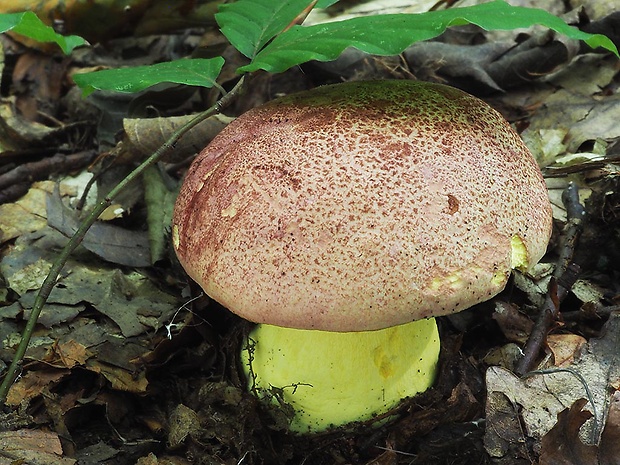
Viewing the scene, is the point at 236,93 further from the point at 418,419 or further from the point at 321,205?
the point at 418,419

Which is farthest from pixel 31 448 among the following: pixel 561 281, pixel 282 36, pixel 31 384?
pixel 561 281

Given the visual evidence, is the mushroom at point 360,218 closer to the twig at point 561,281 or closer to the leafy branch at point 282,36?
the leafy branch at point 282,36

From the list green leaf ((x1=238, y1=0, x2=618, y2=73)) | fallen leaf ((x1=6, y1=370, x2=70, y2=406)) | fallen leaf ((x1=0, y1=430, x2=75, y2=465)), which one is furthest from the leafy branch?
fallen leaf ((x1=6, y1=370, x2=70, y2=406))

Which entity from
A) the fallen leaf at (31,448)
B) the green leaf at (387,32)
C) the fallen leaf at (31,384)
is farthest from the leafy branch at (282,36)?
the fallen leaf at (31,384)

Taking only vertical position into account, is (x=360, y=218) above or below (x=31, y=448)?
above

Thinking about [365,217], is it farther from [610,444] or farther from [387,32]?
[610,444]
